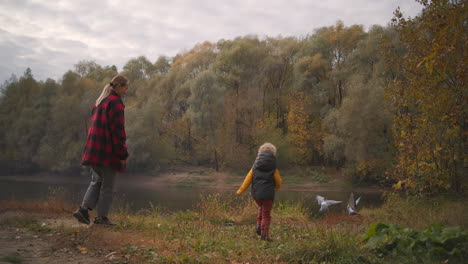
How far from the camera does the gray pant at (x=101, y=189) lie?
547 centimetres

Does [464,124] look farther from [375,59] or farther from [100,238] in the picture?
[375,59]

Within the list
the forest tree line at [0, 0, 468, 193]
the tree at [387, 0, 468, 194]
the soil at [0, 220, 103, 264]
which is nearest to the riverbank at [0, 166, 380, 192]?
the forest tree line at [0, 0, 468, 193]

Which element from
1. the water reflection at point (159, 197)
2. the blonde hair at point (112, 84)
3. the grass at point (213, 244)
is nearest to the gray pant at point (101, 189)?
the grass at point (213, 244)

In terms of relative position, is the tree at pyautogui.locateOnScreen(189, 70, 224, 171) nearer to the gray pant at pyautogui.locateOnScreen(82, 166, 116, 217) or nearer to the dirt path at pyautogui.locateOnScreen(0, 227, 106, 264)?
the gray pant at pyautogui.locateOnScreen(82, 166, 116, 217)

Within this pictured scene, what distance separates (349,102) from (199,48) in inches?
1034

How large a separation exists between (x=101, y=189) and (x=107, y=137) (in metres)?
0.79

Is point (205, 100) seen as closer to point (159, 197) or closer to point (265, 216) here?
point (159, 197)

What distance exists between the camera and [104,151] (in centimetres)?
541

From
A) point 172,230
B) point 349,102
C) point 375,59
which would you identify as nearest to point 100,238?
point 172,230

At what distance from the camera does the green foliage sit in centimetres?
423

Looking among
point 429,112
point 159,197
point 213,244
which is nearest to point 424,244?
point 213,244

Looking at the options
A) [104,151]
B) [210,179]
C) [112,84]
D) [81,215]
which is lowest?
[210,179]

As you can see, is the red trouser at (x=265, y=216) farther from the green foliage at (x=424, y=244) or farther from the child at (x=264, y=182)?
the green foliage at (x=424, y=244)

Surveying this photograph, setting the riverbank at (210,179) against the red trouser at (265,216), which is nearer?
the red trouser at (265,216)
